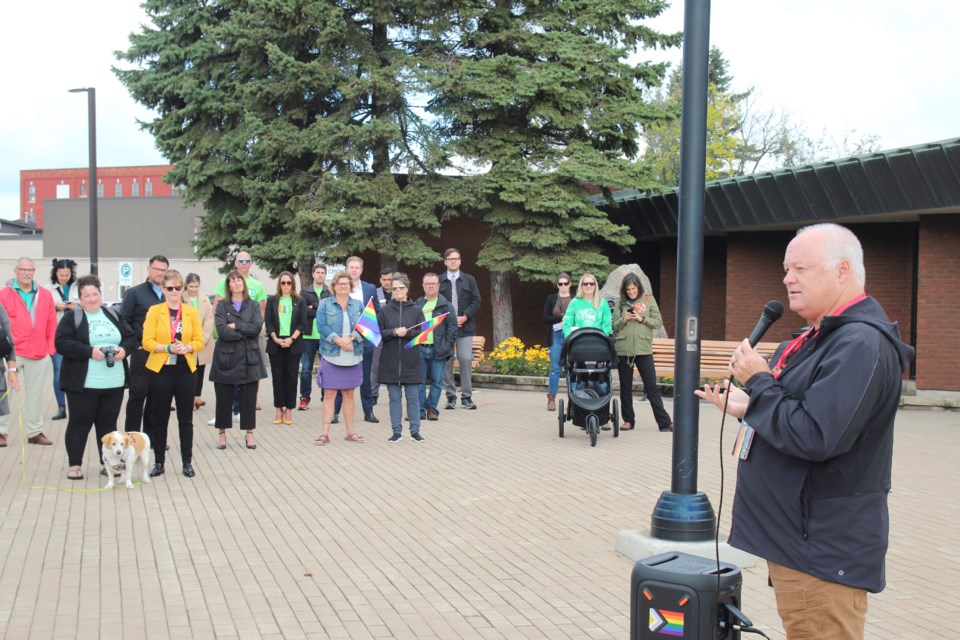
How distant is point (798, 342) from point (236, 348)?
27.7ft

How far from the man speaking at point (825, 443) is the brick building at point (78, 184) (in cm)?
10900

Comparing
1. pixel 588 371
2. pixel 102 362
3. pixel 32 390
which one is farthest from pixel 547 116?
pixel 102 362

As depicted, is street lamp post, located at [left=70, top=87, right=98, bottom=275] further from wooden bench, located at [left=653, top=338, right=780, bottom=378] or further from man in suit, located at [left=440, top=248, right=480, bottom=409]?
wooden bench, located at [left=653, top=338, right=780, bottom=378]

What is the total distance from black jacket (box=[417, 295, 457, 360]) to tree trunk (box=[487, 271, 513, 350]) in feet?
32.4

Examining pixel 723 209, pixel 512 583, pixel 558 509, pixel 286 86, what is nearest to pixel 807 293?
pixel 512 583

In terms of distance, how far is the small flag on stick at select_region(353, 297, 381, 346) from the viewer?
1179cm

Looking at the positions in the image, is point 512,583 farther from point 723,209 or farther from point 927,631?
point 723,209

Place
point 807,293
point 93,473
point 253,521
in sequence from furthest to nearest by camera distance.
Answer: point 93,473
point 253,521
point 807,293

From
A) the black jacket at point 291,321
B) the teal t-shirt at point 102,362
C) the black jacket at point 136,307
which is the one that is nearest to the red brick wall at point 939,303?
the black jacket at point 291,321

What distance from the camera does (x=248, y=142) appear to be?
23.3 m

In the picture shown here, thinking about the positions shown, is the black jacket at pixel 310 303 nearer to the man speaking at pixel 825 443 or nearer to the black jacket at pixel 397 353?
the black jacket at pixel 397 353

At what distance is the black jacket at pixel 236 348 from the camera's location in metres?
11.0

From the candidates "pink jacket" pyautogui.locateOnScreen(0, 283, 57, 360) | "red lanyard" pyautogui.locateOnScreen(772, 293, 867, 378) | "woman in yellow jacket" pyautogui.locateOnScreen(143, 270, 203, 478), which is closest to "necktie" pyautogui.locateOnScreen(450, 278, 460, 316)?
"pink jacket" pyautogui.locateOnScreen(0, 283, 57, 360)

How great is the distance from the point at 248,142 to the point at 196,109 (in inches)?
66.1
